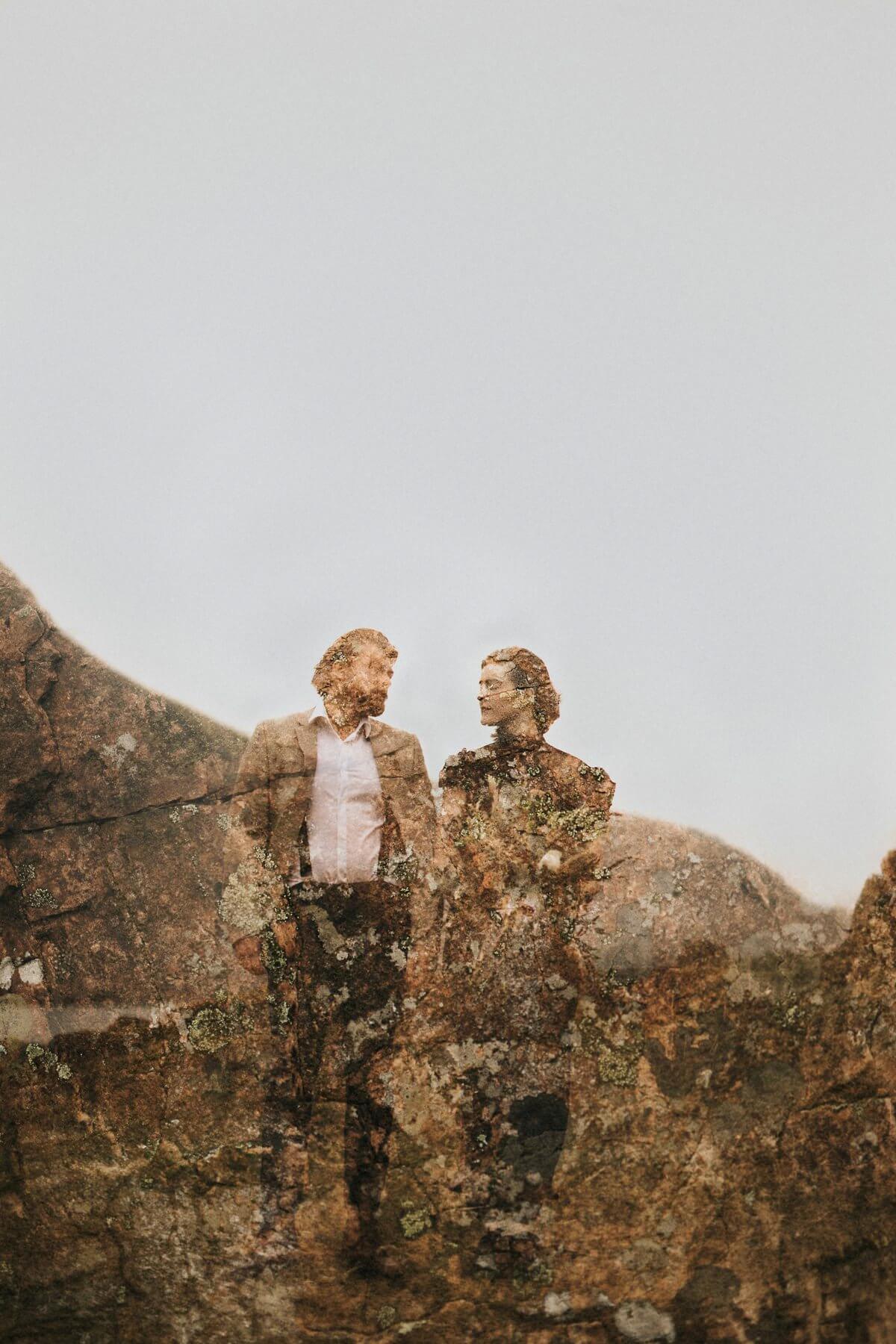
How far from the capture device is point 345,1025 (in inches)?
124

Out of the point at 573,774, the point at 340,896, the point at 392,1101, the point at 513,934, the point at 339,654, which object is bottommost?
the point at 392,1101

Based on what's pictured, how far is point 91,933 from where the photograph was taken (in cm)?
319

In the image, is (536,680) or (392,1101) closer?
(392,1101)

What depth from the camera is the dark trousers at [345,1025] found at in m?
3.13

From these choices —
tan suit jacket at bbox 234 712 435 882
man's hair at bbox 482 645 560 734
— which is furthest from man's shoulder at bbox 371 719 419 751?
man's hair at bbox 482 645 560 734

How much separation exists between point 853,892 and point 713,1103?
0.90 m

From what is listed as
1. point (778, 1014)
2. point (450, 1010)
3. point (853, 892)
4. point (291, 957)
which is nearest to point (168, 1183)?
point (291, 957)

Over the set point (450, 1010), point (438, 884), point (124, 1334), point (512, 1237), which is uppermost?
point (438, 884)

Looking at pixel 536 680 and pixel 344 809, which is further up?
pixel 536 680

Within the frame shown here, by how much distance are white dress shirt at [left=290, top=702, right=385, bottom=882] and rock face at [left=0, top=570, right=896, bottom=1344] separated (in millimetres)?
309

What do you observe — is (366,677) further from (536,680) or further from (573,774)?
(573,774)

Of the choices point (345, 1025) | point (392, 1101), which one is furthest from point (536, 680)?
point (392, 1101)

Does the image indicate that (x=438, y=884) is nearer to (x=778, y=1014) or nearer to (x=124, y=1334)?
(x=778, y=1014)

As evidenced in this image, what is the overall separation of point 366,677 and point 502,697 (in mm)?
486
